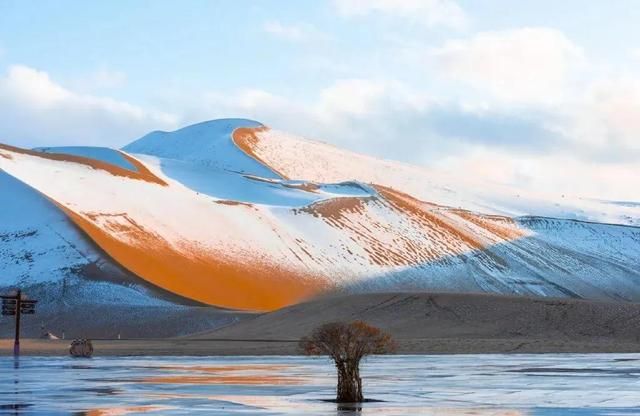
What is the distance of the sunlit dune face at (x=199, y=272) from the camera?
110 m

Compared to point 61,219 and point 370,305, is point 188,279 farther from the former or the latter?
point 370,305

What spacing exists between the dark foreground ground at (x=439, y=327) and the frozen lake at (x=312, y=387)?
41.9 ft

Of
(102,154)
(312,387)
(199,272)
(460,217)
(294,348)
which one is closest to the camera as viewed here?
(312,387)

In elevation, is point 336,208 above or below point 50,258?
above

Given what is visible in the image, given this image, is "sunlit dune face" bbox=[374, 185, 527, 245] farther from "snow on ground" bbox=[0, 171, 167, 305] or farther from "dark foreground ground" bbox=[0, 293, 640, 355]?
"dark foreground ground" bbox=[0, 293, 640, 355]

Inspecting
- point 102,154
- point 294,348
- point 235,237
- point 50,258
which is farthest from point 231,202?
point 294,348

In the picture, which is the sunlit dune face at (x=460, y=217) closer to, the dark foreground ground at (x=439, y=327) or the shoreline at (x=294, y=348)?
the dark foreground ground at (x=439, y=327)

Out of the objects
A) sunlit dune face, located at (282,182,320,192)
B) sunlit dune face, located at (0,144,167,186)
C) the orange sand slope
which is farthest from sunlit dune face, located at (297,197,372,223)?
sunlit dune face, located at (0,144,167,186)

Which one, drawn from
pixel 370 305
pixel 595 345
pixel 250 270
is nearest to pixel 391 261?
pixel 250 270

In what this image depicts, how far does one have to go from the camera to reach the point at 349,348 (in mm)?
27797

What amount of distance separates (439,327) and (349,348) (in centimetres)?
4709

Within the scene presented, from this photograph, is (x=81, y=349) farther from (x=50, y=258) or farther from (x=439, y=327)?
(x=50, y=258)

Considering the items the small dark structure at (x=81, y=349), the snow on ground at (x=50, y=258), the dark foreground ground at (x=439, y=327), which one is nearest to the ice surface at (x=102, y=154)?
the snow on ground at (x=50, y=258)

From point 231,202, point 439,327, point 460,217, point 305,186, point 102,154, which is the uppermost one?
point 102,154
